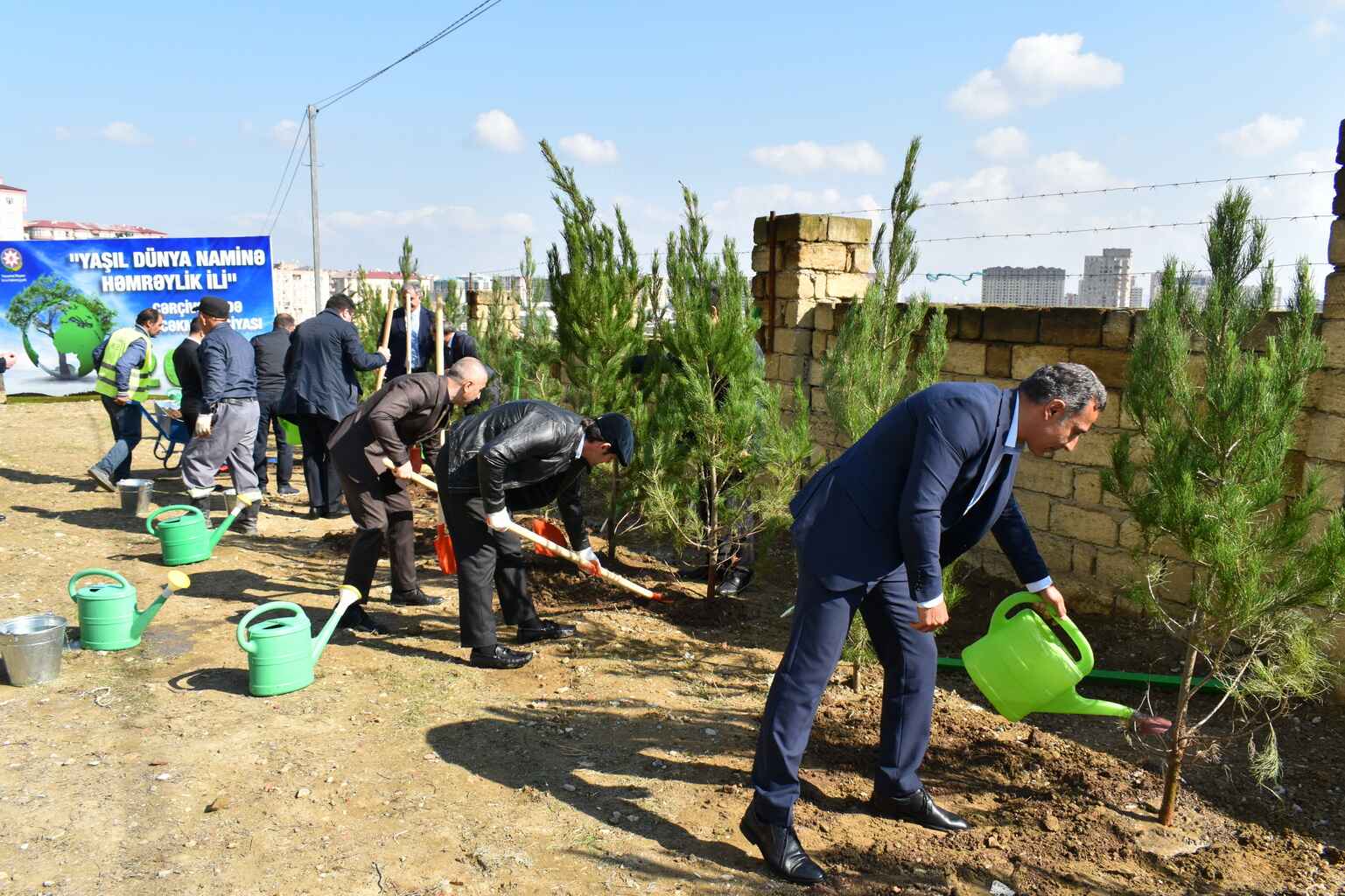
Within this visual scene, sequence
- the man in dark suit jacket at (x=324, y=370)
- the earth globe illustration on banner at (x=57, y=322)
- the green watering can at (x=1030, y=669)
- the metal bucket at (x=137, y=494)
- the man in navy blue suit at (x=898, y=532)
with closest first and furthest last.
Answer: the man in navy blue suit at (x=898, y=532) < the green watering can at (x=1030, y=669) < the man in dark suit jacket at (x=324, y=370) < the metal bucket at (x=137, y=494) < the earth globe illustration on banner at (x=57, y=322)

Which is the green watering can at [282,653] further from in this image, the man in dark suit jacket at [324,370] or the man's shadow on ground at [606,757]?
the man in dark suit jacket at [324,370]

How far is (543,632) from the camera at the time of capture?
5.25 m

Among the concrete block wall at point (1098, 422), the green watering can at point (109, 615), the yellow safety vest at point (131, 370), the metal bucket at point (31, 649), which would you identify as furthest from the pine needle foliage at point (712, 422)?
the yellow safety vest at point (131, 370)

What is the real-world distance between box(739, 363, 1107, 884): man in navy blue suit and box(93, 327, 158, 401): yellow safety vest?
7.34 meters

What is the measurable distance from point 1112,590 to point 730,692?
2.38m

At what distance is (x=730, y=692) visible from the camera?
4688 mm

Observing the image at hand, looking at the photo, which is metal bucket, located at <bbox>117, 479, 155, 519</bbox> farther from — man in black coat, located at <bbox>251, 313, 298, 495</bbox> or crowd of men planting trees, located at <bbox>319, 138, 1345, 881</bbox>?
crowd of men planting trees, located at <bbox>319, 138, 1345, 881</bbox>

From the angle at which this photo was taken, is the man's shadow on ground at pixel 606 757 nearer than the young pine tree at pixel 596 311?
Yes

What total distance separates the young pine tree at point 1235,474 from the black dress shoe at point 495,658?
2.91 meters

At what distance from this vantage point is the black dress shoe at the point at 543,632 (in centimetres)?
521

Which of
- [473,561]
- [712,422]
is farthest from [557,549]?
[712,422]

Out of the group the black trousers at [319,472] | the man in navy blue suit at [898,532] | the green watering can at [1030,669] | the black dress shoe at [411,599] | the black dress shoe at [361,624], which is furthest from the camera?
the black trousers at [319,472]

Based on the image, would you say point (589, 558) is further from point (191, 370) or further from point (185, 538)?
point (191, 370)

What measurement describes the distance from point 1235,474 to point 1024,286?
236 inches
